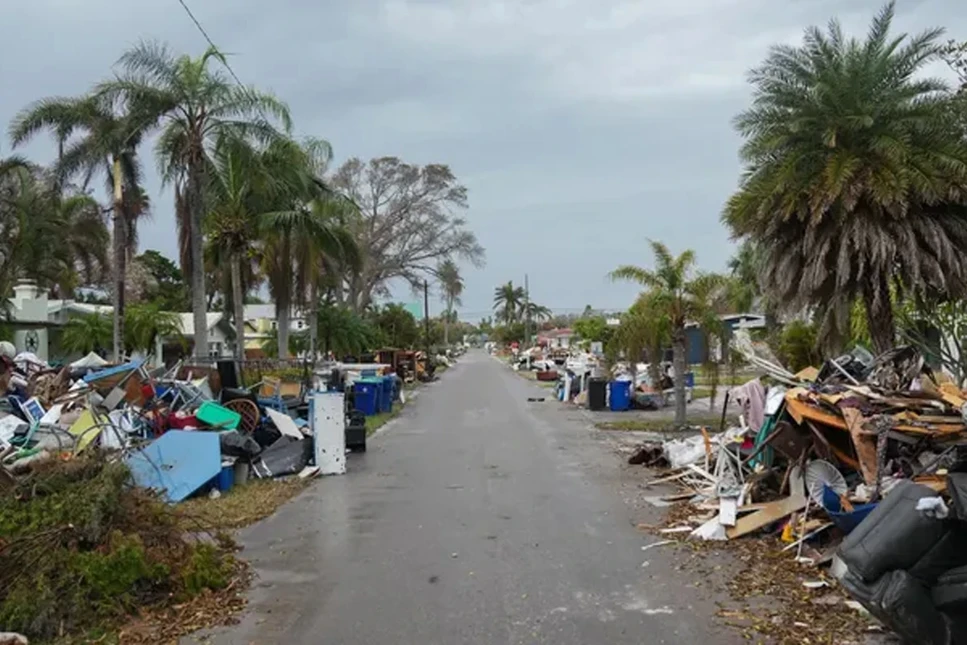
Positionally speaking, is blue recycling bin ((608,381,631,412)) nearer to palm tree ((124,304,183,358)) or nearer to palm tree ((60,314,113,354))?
palm tree ((124,304,183,358))

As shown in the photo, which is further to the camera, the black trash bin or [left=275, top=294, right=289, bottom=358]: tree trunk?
[left=275, top=294, right=289, bottom=358]: tree trunk

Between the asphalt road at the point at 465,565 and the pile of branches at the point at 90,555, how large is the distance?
63cm

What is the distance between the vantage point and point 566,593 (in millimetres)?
6816

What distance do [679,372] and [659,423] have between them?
1.59m

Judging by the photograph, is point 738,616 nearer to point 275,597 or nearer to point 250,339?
point 275,597

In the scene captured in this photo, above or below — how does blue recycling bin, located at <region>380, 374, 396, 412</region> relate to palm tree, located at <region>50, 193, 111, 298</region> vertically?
below

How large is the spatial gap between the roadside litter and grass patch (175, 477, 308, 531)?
25cm

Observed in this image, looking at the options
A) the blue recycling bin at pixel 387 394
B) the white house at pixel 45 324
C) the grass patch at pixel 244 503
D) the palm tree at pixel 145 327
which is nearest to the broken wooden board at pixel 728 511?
the grass patch at pixel 244 503

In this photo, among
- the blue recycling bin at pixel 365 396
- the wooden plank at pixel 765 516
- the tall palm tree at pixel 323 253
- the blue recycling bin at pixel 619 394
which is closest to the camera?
the wooden plank at pixel 765 516

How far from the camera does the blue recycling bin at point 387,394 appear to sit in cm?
2662

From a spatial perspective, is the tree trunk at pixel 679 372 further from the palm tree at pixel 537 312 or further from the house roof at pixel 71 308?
the palm tree at pixel 537 312

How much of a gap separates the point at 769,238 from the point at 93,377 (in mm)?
12352

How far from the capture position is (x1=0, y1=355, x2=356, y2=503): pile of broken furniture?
1101 cm

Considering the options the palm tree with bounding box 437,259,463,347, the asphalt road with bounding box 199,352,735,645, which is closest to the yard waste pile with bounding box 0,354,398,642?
the asphalt road with bounding box 199,352,735,645
